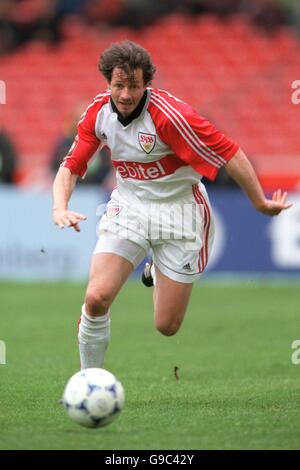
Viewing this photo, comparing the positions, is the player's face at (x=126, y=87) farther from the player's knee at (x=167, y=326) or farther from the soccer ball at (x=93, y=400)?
the soccer ball at (x=93, y=400)

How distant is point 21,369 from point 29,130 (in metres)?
12.9

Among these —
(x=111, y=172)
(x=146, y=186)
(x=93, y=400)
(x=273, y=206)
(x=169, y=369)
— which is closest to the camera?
(x=93, y=400)

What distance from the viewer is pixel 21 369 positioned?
848 centimetres

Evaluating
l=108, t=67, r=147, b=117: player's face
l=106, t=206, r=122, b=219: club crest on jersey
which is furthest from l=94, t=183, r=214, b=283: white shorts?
l=108, t=67, r=147, b=117: player's face

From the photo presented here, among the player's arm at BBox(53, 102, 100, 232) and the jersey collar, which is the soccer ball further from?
the jersey collar

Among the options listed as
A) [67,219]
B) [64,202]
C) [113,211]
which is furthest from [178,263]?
[67,219]

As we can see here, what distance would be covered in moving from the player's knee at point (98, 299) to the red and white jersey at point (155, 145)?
0.80m

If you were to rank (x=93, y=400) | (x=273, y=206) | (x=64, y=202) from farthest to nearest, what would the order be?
1. (x=273, y=206)
2. (x=64, y=202)
3. (x=93, y=400)

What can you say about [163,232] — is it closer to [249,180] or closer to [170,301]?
[170,301]

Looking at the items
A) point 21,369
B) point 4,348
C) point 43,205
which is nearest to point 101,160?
point 43,205

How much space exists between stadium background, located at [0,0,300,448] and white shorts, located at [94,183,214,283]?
2.86ft

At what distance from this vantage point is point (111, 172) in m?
17.2

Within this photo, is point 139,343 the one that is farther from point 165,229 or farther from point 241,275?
point 241,275

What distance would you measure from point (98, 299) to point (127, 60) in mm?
1459
